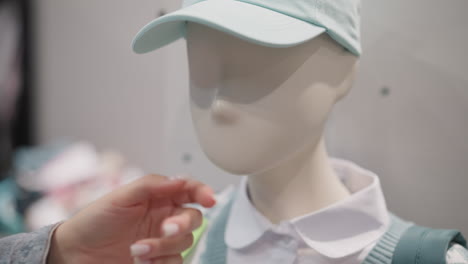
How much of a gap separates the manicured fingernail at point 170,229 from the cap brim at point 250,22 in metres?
0.23

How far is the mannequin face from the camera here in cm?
49

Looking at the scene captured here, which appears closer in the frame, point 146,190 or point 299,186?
point 146,190

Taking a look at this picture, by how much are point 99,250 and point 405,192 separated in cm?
55

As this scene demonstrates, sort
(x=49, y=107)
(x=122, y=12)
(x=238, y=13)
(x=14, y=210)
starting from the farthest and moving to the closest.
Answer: (x=49, y=107) < (x=14, y=210) < (x=122, y=12) < (x=238, y=13)

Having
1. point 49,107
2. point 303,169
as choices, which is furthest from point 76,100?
point 303,169

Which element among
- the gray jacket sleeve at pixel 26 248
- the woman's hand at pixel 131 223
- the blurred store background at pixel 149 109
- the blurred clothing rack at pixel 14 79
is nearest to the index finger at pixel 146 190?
the woman's hand at pixel 131 223

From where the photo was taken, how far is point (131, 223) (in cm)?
50

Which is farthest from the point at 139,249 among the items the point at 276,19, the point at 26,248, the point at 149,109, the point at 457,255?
the point at 149,109

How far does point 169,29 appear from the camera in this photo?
57cm

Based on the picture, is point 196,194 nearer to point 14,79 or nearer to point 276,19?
point 276,19

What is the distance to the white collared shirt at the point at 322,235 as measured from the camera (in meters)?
0.56

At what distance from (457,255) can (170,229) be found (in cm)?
39

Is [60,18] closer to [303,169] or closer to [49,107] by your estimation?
[49,107]

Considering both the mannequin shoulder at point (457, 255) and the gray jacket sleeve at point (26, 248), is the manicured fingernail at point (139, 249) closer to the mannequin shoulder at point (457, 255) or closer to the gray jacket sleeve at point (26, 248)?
the gray jacket sleeve at point (26, 248)
